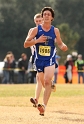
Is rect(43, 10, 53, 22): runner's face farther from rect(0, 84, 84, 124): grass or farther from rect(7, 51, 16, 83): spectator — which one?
rect(7, 51, 16, 83): spectator

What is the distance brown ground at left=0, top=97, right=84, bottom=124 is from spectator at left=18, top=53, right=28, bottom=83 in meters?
14.3

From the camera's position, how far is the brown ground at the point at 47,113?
913 cm

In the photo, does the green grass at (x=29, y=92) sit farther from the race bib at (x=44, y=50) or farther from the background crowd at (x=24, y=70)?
the background crowd at (x=24, y=70)

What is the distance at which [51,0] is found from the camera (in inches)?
3834

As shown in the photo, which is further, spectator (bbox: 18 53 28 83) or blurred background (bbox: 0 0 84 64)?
blurred background (bbox: 0 0 84 64)

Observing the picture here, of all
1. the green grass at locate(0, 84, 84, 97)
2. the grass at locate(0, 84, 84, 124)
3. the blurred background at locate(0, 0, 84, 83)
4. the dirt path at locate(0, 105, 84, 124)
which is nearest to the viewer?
the dirt path at locate(0, 105, 84, 124)

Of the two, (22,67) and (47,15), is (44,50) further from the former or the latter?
(22,67)

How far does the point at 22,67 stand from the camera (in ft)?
91.4

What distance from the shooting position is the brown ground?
30.0 feet

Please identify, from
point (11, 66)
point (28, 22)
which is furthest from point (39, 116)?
point (28, 22)

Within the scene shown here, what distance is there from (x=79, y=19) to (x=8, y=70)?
6759cm

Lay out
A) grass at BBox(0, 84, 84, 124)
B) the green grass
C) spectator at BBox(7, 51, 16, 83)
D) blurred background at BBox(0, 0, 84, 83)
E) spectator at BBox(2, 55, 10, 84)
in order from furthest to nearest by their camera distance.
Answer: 1. blurred background at BBox(0, 0, 84, 83)
2. spectator at BBox(2, 55, 10, 84)
3. spectator at BBox(7, 51, 16, 83)
4. the green grass
5. grass at BBox(0, 84, 84, 124)

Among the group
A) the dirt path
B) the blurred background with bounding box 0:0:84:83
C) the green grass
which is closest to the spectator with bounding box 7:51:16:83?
the green grass

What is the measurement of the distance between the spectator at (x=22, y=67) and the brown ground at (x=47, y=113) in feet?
46.9
